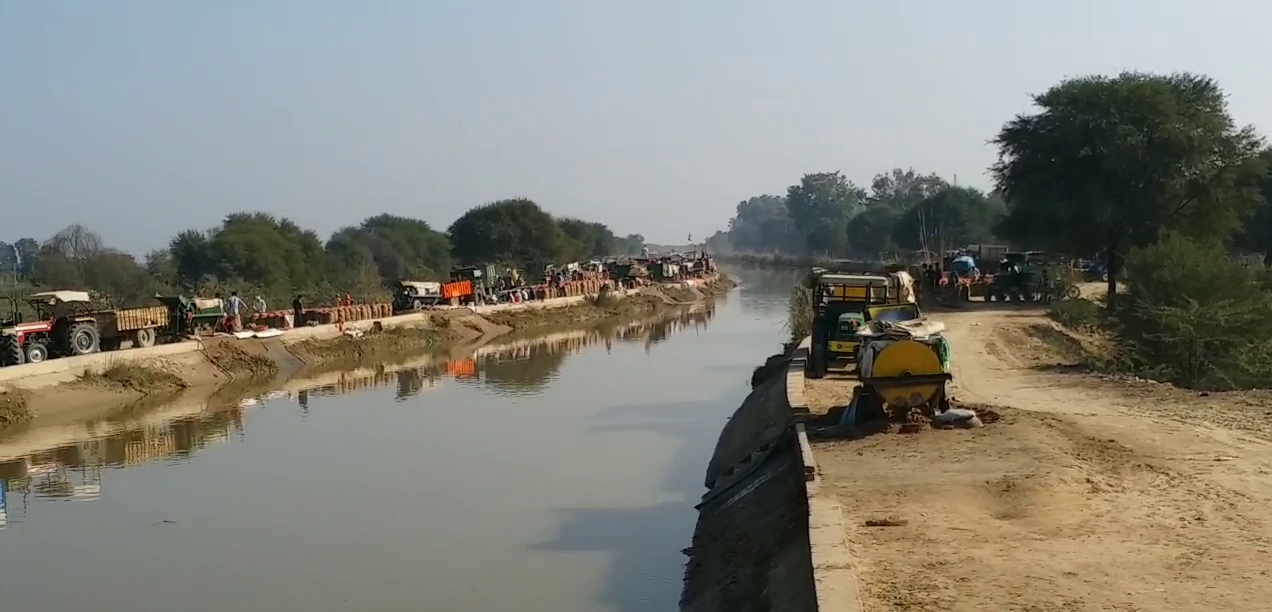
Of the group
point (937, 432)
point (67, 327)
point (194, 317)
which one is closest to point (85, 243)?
point (194, 317)

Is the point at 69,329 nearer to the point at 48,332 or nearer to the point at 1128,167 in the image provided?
the point at 48,332

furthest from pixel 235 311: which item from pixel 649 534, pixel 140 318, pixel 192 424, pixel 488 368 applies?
pixel 649 534

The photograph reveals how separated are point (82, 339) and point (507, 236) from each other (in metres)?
54.5

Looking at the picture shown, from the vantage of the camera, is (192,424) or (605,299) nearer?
(192,424)

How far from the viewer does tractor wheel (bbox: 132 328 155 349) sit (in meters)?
29.5

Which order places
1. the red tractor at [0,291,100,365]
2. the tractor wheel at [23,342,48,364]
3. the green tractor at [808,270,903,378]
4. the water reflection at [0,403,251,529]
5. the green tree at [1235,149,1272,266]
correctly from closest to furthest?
the water reflection at [0,403,251,529], the green tractor at [808,270,903,378], the red tractor at [0,291,100,365], the tractor wheel at [23,342,48,364], the green tree at [1235,149,1272,266]

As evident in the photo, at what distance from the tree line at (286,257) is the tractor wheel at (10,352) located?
12953mm

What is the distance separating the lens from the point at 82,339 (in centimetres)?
2714

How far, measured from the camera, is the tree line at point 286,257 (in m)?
48.3

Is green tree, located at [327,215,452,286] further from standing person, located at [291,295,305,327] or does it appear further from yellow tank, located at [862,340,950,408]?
yellow tank, located at [862,340,950,408]

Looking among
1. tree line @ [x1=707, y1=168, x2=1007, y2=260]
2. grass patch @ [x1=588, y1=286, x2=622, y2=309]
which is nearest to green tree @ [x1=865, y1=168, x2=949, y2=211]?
tree line @ [x1=707, y1=168, x2=1007, y2=260]

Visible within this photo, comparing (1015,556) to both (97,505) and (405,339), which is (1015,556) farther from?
(405,339)

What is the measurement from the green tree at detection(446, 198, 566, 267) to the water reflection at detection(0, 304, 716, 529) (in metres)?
38.4

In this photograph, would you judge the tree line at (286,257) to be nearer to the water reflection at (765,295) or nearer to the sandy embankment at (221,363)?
the sandy embankment at (221,363)
